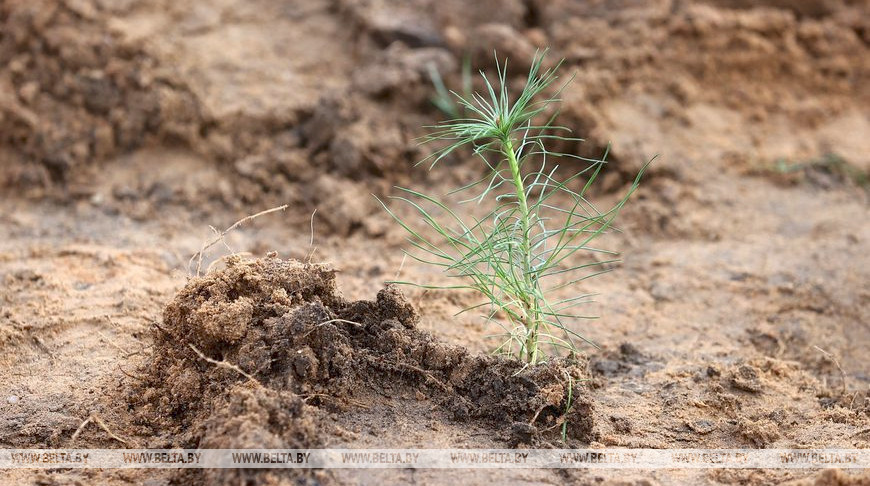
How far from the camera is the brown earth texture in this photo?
246cm

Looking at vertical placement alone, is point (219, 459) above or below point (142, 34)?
below

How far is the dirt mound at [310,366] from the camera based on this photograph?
2.39 meters

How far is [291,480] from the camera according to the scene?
209 centimetres

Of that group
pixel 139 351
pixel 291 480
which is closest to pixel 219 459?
pixel 291 480

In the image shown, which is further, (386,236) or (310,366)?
(386,236)

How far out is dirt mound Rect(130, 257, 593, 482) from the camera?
2391mm

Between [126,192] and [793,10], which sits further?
[793,10]

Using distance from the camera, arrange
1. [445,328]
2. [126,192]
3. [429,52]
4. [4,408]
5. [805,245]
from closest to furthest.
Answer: [4,408]
[445,328]
[805,245]
[126,192]
[429,52]

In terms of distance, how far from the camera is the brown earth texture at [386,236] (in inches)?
96.8

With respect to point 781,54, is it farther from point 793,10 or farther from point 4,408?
point 4,408

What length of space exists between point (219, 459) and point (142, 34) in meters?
3.66

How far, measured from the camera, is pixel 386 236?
4.39 m

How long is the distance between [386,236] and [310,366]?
203 centimetres

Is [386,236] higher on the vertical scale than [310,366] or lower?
higher
